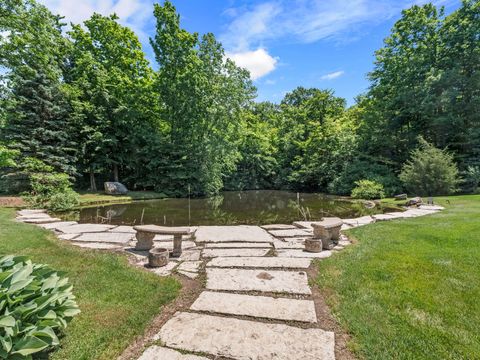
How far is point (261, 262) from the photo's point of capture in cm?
382

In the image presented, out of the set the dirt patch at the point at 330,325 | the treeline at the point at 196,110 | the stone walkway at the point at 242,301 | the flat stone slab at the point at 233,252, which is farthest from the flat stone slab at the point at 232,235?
the treeline at the point at 196,110

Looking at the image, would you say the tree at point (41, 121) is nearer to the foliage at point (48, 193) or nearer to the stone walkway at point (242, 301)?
the foliage at point (48, 193)

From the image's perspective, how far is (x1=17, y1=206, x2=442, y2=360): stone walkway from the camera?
2.00 metres

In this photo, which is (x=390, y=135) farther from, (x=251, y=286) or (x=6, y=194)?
(x=6, y=194)

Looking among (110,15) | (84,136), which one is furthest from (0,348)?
(110,15)

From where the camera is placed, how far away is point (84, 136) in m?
15.7

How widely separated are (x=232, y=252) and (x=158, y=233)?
128cm

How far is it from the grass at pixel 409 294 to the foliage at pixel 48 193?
10012mm

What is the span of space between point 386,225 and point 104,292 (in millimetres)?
5902

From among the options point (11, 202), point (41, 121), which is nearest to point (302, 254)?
point (11, 202)

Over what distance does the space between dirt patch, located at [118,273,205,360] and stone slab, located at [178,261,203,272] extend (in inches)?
8.7

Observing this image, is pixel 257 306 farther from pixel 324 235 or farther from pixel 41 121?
pixel 41 121

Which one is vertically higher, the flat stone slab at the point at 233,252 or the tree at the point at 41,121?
the tree at the point at 41,121

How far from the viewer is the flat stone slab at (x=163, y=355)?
190 cm
